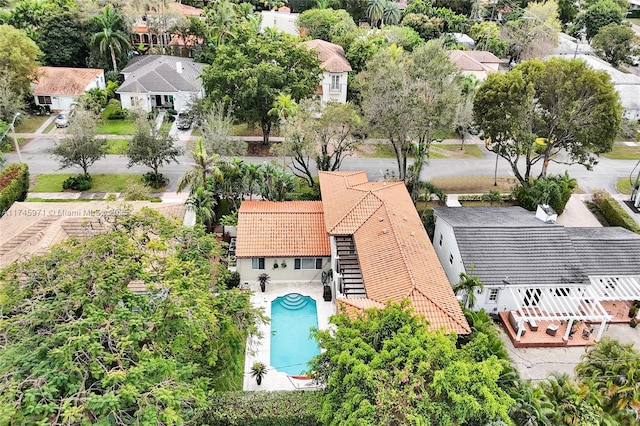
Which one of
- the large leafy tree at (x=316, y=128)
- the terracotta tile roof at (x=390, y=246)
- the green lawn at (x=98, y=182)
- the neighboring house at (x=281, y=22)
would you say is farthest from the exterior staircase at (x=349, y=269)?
the neighboring house at (x=281, y=22)

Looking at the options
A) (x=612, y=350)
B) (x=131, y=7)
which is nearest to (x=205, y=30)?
(x=131, y=7)

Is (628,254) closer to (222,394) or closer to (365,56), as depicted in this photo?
(222,394)

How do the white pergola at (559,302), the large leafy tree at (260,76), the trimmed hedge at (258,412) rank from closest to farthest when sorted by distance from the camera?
1. the trimmed hedge at (258,412)
2. the white pergola at (559,302)
3. the large leafy tree at (260,76)

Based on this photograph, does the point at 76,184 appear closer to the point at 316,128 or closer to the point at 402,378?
the point at 316,128

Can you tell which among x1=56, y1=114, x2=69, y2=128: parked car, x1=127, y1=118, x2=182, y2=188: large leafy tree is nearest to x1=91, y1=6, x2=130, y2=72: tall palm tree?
x1=56, y1=114, x2=69, y2=128: parked car

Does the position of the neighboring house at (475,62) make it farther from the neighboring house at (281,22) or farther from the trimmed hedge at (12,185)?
the trimmed hedge at (12,185)

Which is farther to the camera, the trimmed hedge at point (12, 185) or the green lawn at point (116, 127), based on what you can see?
the green lawn at point (116, 127)

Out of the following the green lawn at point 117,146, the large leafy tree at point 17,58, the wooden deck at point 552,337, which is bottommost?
the wooden deck at point 552,337

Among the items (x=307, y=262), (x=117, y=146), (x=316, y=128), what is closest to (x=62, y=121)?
(x=117, y=146)
